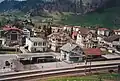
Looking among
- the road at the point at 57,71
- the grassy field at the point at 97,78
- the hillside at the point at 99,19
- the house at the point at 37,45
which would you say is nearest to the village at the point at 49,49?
the house at the point at 37,45

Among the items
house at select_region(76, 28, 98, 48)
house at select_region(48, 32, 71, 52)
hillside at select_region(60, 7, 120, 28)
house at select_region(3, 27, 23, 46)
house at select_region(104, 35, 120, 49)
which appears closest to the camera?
house at select_region(48, 32, 71, 52)

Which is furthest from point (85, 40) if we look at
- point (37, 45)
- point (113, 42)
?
point (37, 45)

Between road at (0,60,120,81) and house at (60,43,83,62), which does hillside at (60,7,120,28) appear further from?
road at (0,60,120,81)

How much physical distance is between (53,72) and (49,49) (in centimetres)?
989

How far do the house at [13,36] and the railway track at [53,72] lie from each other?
12207mm

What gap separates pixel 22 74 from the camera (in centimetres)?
2336

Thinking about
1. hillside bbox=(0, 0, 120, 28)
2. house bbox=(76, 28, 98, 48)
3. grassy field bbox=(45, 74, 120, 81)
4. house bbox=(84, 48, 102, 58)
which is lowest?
grassy field bbox=(45, 74, 120, 81)

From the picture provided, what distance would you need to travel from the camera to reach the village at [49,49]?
2781cm

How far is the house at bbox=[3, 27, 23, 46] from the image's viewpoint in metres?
35.6

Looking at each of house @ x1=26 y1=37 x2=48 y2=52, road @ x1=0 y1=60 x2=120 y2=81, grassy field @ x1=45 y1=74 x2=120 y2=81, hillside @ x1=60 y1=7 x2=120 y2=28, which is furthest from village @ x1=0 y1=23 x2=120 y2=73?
hillside @ x1=60 y1=7 x2=120 y2=28

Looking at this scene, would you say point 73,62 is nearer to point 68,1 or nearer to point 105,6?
point 105,6

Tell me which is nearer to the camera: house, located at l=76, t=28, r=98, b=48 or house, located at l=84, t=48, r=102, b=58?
house, located at l=84, t=48, r=102, b=58

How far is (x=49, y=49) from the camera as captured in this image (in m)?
34.4

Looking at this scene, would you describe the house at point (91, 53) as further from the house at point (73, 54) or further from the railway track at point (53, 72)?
the railway track at point (53, 72)
